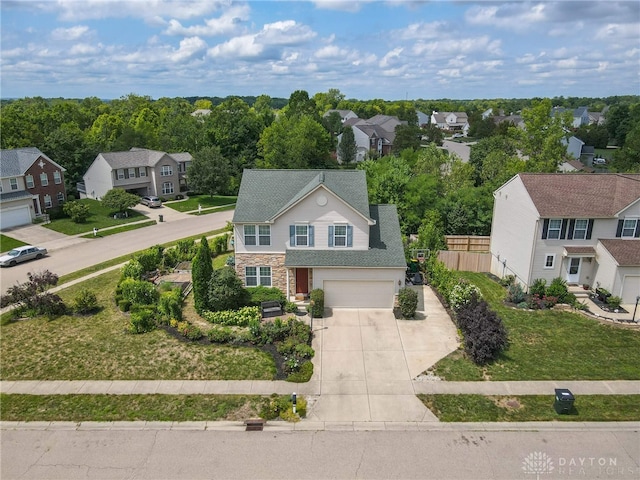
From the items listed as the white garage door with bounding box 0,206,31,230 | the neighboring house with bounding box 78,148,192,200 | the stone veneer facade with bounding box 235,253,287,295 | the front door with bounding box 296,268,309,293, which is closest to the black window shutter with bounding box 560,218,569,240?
the front door with bounding box 296,268,309,293

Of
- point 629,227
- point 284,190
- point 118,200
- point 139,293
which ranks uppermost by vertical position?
point 284,190

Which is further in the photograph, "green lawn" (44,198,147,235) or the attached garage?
"green lawn" (44,198,147,235)

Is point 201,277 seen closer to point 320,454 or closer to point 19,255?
point 320,454

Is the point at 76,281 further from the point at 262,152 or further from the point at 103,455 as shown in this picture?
the point at 262,152

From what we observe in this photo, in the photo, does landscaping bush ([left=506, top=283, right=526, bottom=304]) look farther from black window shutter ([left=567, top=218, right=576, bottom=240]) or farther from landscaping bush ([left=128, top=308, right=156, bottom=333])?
landscaping bush ([left=128, top=308, right=156, bottom=333])

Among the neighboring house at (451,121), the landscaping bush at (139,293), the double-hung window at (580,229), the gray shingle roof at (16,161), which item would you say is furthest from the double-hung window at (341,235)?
the neighboring house at (451,121)

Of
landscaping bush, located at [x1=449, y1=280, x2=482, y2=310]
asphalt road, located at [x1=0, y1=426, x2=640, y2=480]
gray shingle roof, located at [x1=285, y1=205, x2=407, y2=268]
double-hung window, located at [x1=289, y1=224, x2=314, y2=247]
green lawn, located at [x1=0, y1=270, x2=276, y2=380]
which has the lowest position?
asphalt road, located at [x1=0, y1=426, x2=640, y2=480]

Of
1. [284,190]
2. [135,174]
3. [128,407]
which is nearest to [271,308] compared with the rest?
[284,190]
